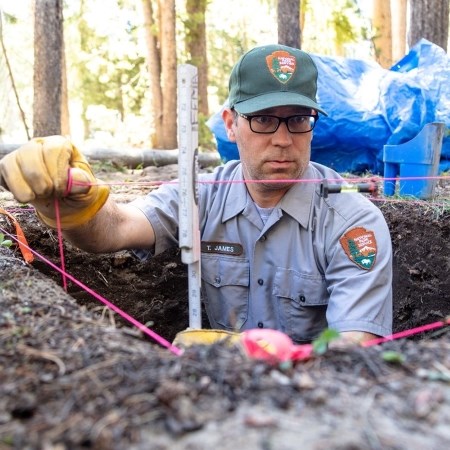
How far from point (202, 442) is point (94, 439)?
172 millimetres

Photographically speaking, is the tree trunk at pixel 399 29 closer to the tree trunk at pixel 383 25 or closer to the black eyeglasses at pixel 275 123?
the tree trunk at pixel 383 25

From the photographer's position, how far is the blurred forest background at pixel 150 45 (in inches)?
233

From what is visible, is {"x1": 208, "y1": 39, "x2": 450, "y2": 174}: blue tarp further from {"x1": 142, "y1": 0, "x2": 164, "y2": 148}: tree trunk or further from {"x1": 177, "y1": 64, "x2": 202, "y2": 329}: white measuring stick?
{"x1": 142, "y1": 0, "x2": 164, "y2": 148}: tree trunk

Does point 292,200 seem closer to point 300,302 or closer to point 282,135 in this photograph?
point 282,135

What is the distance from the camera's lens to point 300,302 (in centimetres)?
250

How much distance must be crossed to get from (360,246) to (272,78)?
0.83m

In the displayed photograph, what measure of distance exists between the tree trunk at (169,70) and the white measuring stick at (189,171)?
8764mm

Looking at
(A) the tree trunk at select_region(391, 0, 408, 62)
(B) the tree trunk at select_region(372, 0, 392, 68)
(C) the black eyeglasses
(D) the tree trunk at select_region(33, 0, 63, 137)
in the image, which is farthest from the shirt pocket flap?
(A) the tree trunk at select_region(391, 0, 408, 62)

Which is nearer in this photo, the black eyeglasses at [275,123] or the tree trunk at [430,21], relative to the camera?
the black eyeglasses at [275,123]

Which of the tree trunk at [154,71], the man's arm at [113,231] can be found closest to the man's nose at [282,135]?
the man's arm at [113,231]

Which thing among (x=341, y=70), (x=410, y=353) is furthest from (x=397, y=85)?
(x=410, y=353)

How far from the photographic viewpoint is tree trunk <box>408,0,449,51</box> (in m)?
5.71

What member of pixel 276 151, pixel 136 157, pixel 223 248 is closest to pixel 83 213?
pixel 223 248

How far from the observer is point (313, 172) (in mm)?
2623
